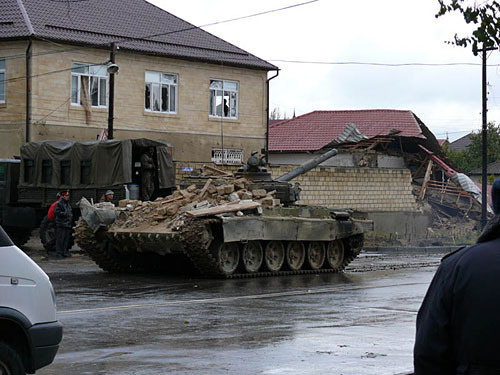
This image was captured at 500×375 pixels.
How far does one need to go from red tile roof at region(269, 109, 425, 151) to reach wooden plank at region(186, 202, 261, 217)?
86.9 feet

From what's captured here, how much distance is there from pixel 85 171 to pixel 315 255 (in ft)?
23.6

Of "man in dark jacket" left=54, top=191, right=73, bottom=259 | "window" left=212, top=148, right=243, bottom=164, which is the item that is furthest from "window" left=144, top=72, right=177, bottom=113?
"man in dark jacket" left=54, top=191, right=73, bottom=259

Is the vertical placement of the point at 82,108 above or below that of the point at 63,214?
above

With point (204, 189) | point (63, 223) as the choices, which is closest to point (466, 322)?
point (204, 189)

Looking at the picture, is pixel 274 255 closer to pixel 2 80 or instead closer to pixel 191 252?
pixel 191 252

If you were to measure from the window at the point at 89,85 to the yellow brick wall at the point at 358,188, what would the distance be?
646 cm

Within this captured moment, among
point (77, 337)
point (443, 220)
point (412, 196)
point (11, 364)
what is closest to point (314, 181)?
point (412, 196)

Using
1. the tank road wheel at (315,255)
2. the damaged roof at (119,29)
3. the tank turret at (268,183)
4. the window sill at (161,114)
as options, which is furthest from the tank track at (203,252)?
the window sill at (161,114)

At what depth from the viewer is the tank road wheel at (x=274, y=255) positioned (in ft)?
61.6

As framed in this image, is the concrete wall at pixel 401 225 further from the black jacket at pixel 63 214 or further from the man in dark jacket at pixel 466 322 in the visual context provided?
the man in dark jacket at pixel 466 322

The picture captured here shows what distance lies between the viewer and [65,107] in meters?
31.3

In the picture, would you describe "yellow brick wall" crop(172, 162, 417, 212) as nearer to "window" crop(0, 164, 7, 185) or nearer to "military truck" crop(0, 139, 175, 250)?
"military truck" crop(0, 139, 175, 250)

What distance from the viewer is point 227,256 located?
17.9 metres

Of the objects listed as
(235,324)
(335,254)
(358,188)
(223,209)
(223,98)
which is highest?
(223,98)
